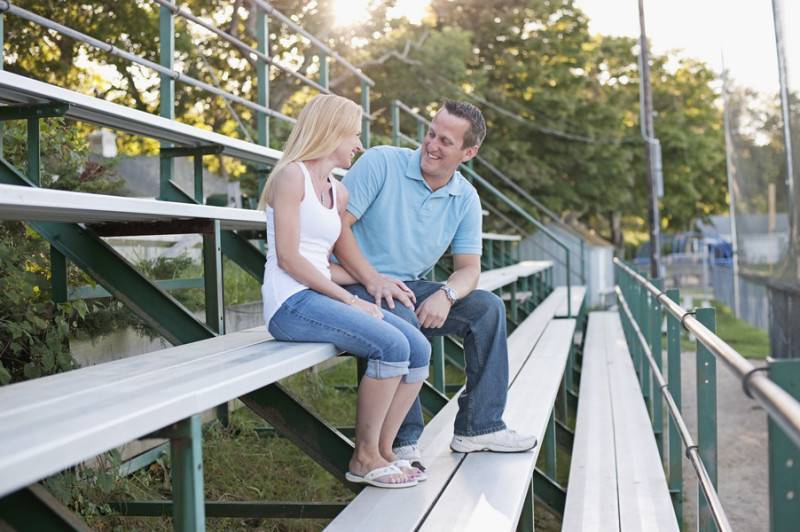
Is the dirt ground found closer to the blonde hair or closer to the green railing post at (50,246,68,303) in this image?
the blonde hair

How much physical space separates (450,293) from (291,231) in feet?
2.55

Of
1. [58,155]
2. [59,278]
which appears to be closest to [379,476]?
[59,278]

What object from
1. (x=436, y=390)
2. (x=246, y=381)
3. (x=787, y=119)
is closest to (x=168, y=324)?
(x=246, y=381)

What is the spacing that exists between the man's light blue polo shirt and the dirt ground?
1.51 metres

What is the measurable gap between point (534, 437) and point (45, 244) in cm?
201

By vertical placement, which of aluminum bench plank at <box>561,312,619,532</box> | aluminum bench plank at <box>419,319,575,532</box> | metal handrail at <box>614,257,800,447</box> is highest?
metal handrail at <box>614,257,800,447</box>

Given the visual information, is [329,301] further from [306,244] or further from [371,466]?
[371,466]

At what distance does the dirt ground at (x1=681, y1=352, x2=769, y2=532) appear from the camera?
6059 millimetres

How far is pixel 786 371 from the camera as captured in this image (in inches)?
65.9

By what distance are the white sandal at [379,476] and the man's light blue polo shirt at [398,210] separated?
799mm

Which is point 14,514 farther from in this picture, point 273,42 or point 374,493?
point 273,42

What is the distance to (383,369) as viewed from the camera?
9.62 feet

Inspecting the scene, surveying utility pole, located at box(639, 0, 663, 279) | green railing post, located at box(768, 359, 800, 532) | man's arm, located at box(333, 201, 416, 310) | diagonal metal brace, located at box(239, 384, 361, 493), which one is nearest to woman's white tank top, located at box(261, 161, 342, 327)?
man's arm, located at box(333, 201, 416, 310)

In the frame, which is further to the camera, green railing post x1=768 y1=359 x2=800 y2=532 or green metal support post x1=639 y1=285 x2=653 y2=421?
green metal support post x1=639 y1=285 x2=653 y2=421
